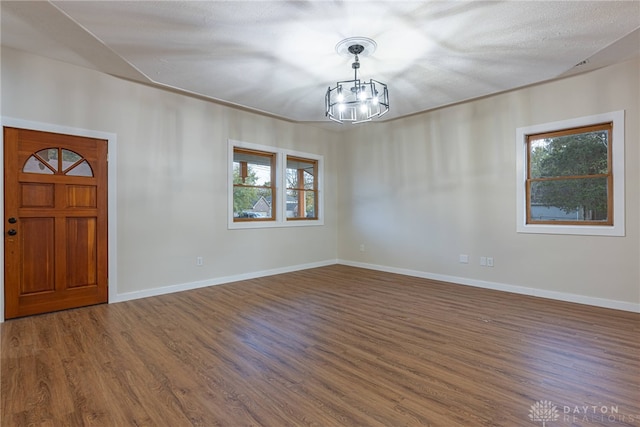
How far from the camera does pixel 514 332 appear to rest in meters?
2.90

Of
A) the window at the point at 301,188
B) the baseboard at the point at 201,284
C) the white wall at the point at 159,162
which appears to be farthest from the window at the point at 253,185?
the baseboard at the point at 201,284

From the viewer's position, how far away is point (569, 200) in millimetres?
3969

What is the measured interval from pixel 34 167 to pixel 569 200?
6276 mm

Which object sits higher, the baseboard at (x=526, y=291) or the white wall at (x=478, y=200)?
the white wall at (x=478, y=200)

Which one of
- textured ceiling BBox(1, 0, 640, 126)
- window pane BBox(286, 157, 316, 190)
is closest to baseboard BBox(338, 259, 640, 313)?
window pane BBox(286, 157, 316, 190)

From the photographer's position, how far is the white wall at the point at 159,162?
3.50m

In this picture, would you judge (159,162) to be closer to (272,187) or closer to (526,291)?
(272,187)

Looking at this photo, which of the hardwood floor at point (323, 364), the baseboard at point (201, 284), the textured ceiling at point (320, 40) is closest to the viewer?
the hardwood floor at point (323, 364)

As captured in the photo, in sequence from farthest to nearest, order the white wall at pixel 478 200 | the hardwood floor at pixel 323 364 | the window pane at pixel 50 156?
1. the white wall at pixel 478 200
2. the window pane at pixel 50 156
3. the hardwood floor at pixel 323 364

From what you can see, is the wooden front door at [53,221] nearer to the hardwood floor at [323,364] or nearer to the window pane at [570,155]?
the hardwood floor at [323,364]

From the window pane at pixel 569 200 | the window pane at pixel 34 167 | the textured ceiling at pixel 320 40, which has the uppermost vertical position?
the textured ceiling at pixel 320 40

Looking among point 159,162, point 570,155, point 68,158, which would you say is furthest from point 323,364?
point 570,155

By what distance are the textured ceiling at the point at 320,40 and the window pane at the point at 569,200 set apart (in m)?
1.32

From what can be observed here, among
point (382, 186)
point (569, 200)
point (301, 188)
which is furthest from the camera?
point (301, 188)
